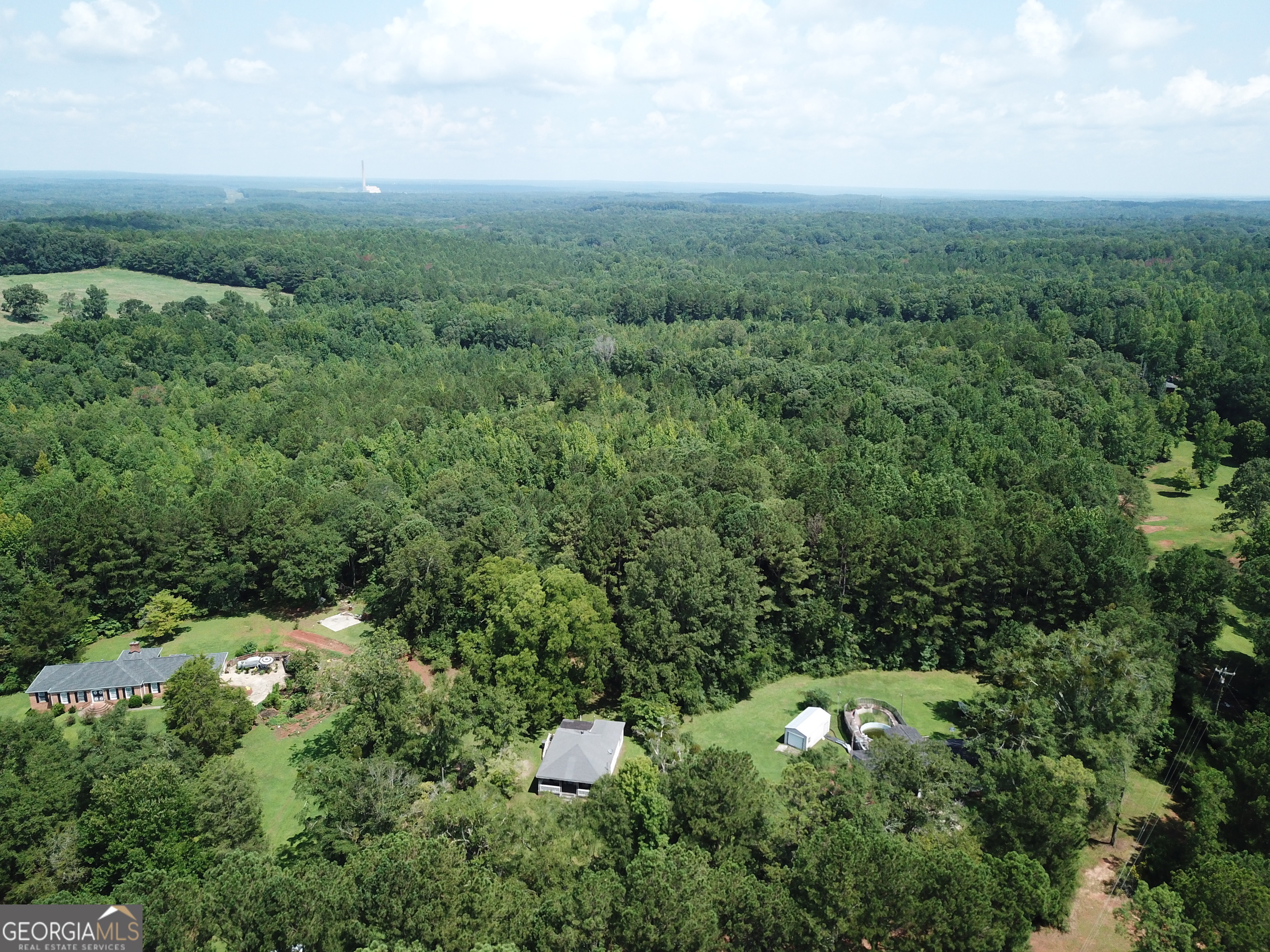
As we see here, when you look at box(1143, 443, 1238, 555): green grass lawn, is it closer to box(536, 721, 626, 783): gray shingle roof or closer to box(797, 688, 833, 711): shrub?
box(797, 688, 833, 711): shrub

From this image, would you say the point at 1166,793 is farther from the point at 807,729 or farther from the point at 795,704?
the point at 795,704

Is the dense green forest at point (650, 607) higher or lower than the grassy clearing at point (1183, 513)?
higher

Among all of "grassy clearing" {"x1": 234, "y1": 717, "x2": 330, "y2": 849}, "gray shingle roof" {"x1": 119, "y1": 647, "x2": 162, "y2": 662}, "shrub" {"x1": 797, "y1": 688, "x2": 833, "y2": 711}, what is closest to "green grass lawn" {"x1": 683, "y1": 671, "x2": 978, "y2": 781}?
"shrub" {"x1": 797, "y1": 688, "x2": 833, "y2": 711}

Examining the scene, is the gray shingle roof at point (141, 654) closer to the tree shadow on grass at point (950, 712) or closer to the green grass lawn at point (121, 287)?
the tree shadow on grass at point (950, 712)

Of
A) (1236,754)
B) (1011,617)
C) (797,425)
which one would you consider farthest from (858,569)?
(797,425)

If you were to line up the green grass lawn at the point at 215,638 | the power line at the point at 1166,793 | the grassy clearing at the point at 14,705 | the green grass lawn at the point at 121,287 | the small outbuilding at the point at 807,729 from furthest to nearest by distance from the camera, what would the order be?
the green grass lawn at the point at 121,287 → the green grass lawn at the point at 215,638 → the grassy clearing at the point at 14,705 → the small outbuilding at the point at 807,729 → the power line at the point at 1166,793

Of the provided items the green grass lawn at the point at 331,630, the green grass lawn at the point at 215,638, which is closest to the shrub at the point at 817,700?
the green grass lawn at the point at 331,630

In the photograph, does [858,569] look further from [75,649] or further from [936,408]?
[75,649]
